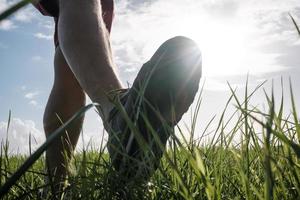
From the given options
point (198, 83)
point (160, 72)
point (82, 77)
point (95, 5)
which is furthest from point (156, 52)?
point (95, 5)

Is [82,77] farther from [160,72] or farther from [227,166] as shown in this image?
[227,166]

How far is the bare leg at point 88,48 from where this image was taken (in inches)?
56.0

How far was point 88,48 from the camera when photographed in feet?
4.84

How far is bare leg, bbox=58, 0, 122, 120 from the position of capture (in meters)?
1.42

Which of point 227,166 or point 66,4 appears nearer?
point 227,166

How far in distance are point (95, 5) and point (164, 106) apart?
0.56m

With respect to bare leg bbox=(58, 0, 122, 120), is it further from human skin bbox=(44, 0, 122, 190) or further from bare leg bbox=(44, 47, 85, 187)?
bare leg bbox=(44, 47, 85, 187)

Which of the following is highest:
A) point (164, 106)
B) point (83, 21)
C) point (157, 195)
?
point (83, 21)

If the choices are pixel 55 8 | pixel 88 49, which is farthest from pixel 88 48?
pixel 55 8

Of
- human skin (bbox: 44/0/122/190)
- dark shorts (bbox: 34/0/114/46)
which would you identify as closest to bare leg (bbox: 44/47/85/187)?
dark shorts (bbox: 34/0/114/46)

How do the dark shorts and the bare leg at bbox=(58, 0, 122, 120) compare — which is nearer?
the bare leg at bbox=(58, 0, 122, 120)

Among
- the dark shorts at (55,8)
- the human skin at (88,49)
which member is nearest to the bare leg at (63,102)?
the dark shorts at (55,8)

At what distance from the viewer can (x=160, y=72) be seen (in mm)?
1229

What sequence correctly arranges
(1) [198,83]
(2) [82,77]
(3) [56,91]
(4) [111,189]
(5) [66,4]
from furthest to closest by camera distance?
(3) [56,91] < (5) [66,4] < (2) [82,77] < (1) [198,83] < (4) [111,189]
